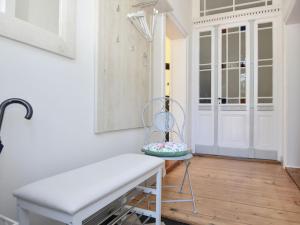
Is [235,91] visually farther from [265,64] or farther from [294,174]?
[294,174]

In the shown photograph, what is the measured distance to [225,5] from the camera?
396 centimetres

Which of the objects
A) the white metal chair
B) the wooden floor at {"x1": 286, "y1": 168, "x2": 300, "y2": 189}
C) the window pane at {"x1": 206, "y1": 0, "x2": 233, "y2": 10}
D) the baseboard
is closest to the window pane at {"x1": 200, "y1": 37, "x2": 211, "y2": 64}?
the window pane at {"x1": 206, "y1": 0, "x2": 233, "y2": 10}

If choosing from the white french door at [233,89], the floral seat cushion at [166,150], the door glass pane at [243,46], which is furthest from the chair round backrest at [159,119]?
the door glass pane at [243,46]

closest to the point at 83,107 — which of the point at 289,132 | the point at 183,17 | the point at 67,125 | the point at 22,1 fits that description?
the point at 67,125

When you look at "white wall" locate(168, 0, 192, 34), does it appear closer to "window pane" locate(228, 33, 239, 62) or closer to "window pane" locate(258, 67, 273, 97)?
"window pane" locate(228, 33, 239, 62)

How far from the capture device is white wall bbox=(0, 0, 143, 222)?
3.40 ft

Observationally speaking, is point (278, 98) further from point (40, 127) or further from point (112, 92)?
point (40, 127)

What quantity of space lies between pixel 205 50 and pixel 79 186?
3.73 metres

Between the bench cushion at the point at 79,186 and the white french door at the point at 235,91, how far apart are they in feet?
9.87

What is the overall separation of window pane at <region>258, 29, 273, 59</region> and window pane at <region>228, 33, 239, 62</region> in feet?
1.14

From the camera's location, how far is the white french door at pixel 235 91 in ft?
12.1

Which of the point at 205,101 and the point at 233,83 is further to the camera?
the point at 205,101

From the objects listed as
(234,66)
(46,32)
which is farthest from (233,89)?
(46,32)

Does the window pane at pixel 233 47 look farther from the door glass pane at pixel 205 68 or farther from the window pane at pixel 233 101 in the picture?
the window pane at pixel 233 101
